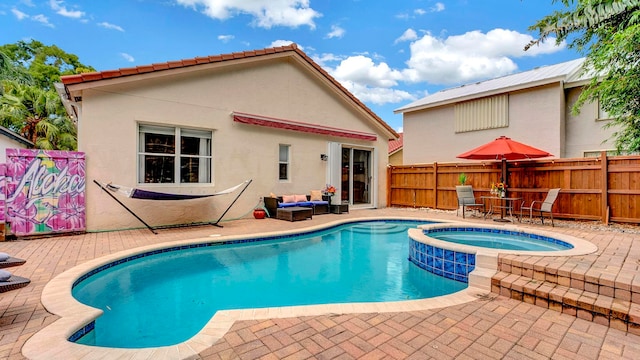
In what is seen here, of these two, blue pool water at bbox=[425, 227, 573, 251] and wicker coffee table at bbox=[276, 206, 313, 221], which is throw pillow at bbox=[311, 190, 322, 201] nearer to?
wicker coffee table at bbox=[276, 206, 313, 221]

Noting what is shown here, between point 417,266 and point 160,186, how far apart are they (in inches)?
256

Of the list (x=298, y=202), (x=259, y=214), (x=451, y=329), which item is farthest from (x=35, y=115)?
(x=451, y=329)

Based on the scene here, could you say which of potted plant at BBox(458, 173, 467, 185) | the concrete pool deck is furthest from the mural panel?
potted plant at BBox(458, 173, 467, 185)

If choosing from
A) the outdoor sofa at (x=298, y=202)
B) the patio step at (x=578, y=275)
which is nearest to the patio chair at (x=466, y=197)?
the outdoor sofa at (x=298, y=202)

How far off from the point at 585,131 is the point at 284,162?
446 inches

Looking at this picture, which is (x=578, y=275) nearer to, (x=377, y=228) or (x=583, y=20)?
(x=377, y=228)

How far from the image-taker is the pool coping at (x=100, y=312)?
83.4 inches

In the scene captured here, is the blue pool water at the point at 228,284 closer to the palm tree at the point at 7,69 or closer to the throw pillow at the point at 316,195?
the throw pillow at the point at 316,195

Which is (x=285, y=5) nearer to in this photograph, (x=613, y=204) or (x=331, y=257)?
(x=331, y=257)

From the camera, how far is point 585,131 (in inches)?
443

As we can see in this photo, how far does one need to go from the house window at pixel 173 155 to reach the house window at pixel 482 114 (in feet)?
37.4

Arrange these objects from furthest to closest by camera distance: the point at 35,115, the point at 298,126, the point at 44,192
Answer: the point at 35,115 → the point at 298,126 → the point at 44,192

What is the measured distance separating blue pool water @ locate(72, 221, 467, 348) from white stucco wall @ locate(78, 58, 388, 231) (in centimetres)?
266

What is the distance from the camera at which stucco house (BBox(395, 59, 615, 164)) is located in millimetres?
11227
